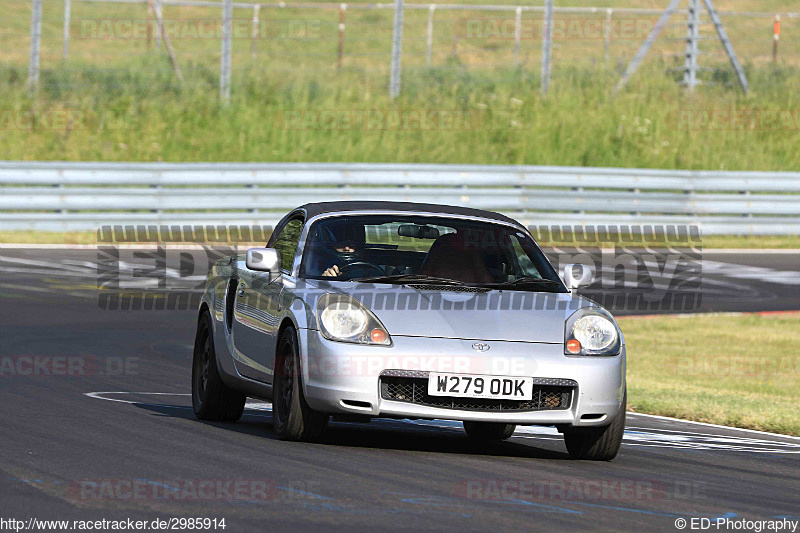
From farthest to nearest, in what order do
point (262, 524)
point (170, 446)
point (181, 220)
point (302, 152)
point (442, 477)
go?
point (302, 152)
point (181, 220)
point (170, 446)
point (442, 477)
point (262, 524)

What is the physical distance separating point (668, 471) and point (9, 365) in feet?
20.0

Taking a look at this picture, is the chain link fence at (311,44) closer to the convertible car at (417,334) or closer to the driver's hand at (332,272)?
the convertible car at (417,334)

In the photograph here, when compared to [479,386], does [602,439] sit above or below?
below

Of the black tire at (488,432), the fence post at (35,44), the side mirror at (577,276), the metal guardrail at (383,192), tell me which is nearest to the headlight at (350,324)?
the side mirror at (577,276)

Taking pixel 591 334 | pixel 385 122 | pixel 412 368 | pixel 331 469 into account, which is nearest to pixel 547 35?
pixel 385 122

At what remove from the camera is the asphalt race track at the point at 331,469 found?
623cm

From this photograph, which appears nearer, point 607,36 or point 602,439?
point 602,439

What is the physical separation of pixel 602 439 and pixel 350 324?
63.0 inches

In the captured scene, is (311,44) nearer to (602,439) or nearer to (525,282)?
(525,282)

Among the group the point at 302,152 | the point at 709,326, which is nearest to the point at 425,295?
the point at 709,326

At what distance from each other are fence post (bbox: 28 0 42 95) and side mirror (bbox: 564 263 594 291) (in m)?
17.6

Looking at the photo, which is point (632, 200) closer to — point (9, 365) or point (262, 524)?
point (9, 365)

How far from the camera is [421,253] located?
9.52m

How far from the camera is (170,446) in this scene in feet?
26.5
